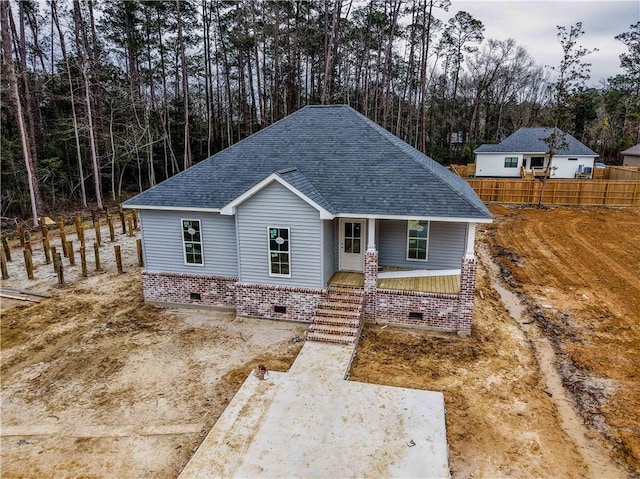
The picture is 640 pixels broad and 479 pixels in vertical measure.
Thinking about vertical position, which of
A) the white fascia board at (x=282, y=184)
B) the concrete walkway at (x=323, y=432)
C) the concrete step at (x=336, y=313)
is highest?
the white fascia board at (x=282, y=184)

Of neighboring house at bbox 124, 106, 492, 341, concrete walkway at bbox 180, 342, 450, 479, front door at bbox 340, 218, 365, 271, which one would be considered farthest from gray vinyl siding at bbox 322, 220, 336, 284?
concrete walkway at bbox 180, 342, 450, 479

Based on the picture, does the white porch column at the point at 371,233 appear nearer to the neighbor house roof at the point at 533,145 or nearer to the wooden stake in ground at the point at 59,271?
the wooden stake in ground at the point at 59,271

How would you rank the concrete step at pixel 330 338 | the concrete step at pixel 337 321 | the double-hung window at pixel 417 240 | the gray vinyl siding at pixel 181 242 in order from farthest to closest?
1. the double-hung window at pixel 417 240
2. the gray vinyl siding at pixel 181 242
3. the concrete step at pixel 337 321
4. the concrete step at pixel 330 338

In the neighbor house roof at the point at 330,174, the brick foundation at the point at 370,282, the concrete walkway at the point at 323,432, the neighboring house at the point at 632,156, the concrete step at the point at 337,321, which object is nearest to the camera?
the concrete walkway at the point at 323,432

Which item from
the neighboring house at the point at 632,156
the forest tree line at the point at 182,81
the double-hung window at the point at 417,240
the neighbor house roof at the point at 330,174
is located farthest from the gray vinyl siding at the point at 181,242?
the neighboring house at the point at 632,156

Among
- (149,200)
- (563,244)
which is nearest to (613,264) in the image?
(563,244)

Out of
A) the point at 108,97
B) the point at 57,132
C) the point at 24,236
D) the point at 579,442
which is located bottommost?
the point at 579,442

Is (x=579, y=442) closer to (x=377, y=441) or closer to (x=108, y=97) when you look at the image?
(x=377, y=441)

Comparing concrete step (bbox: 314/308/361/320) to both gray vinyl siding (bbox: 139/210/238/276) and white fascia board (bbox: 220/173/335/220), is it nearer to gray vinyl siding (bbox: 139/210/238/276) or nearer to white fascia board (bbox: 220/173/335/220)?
white fascia board (bbox: 220/173/335/220)
